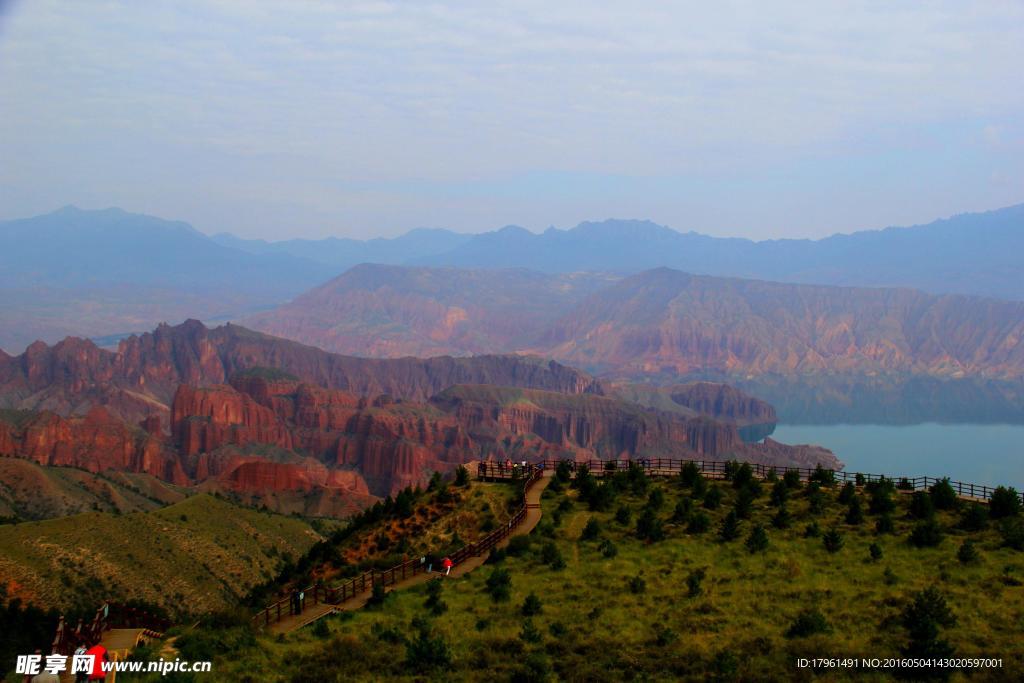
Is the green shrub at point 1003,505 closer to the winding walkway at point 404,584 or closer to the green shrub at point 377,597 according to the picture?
the winding walkway at point 404,584

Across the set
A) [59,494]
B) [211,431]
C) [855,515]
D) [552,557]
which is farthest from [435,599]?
[211,431]

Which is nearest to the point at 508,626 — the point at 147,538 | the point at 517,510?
the point at 517,510

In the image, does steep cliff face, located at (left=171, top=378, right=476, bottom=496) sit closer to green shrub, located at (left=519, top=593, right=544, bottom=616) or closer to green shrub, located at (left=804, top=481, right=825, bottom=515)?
green shrub, located at (left=804, top=481, right=825, bottom=515)

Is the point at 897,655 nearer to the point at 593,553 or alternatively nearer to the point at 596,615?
the point at 596,615

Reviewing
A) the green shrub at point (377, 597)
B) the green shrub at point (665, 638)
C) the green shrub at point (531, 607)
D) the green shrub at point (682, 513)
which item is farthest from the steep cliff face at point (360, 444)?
the green shrub at point (665, 638)

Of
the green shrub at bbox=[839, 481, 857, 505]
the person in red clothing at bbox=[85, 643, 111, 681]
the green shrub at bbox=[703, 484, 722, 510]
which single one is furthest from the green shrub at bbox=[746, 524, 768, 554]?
the person in red clothing at bbox=[85, 643, 111, 681]

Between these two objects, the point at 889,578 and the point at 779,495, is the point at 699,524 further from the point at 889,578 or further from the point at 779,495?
the point at 889,578
